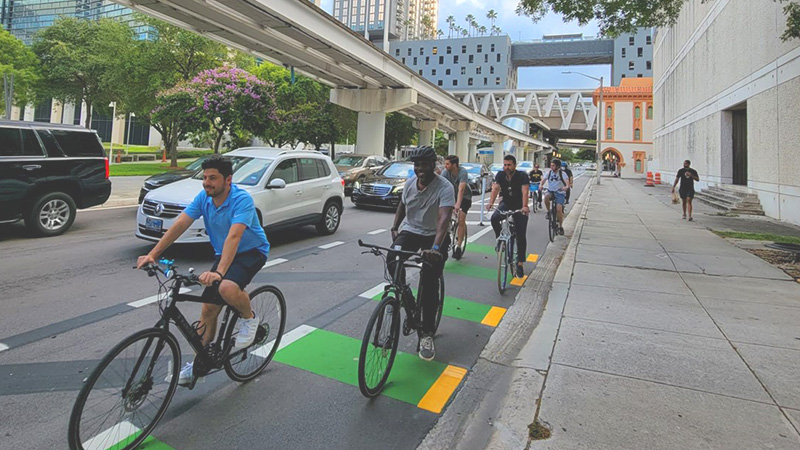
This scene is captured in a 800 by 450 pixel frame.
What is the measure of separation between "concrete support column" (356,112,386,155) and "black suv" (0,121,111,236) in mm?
23949

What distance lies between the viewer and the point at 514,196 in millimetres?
7062

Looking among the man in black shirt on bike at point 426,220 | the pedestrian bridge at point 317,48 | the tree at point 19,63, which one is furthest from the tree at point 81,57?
the man in black shirt on bike at point 426,220

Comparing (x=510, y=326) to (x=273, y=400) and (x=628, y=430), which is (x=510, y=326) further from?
(x=273, y=400)

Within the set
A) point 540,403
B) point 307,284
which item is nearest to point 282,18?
point 307,284

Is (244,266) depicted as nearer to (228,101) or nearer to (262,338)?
(262,338)

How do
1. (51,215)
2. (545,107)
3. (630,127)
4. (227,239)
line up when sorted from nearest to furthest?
(227,239), (51,215), (630,127), (545,107)

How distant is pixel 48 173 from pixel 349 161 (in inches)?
617

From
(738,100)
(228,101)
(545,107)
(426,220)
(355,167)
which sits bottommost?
(426,220)

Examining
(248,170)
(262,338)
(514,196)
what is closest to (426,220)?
(262,338)

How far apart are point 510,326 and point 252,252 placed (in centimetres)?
297

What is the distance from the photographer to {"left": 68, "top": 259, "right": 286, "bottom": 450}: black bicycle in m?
2.54

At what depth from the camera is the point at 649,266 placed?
8.05 meters

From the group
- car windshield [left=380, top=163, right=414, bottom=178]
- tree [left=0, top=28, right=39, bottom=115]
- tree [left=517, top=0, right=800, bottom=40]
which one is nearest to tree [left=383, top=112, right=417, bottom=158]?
tree [left=0, top=28, right=39, bottom=115]

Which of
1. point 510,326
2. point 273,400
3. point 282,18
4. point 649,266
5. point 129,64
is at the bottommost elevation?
point 273,400
